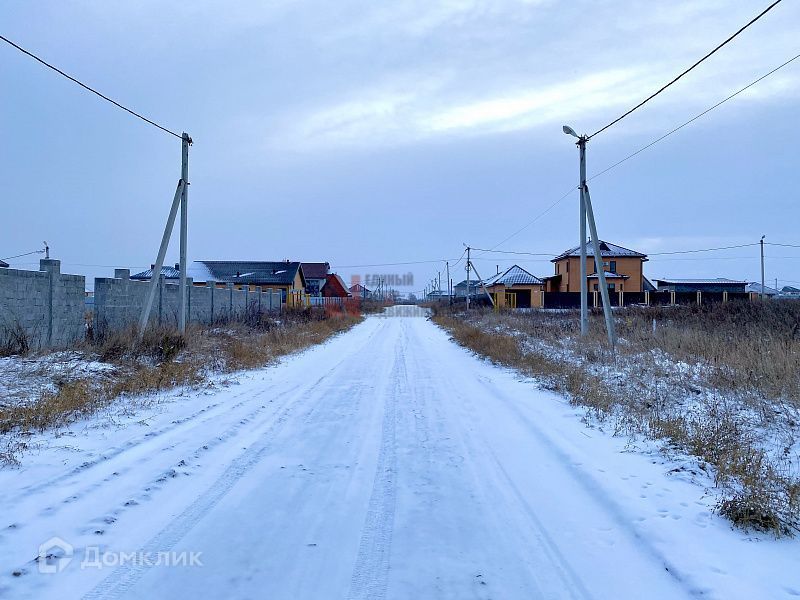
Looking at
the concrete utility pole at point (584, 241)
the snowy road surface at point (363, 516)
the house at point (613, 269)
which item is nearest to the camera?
the snowy road surface at point (363, 516)

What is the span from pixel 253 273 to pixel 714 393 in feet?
198

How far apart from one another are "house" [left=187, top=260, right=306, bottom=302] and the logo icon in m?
57.4

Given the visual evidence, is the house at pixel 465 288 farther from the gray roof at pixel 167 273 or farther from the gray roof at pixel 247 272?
the gray roof at pixel 167 273

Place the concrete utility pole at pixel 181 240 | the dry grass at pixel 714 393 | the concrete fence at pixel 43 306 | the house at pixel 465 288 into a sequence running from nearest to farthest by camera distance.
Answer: the dry grass at pixel 714 393
the concrete fence at pixel 43 306
the concrete utility pole at pixel 181 240
the house at pixel 465 288

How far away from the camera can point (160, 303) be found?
20.0 meters

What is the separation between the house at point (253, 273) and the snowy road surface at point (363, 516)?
54.8 m

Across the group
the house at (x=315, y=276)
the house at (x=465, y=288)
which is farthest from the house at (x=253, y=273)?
the house at (x=465, y=288)

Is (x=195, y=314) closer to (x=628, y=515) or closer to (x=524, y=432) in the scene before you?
(x=524, y=432)

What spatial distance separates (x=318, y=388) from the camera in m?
11.6

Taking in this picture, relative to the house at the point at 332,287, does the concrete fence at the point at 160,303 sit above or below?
below

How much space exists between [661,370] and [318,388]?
6.78 m

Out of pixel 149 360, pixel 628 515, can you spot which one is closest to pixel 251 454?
pixel 628 515

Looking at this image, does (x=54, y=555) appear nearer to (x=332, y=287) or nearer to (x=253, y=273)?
(x=253, y=273)

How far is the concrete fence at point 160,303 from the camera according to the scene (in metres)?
16.6
